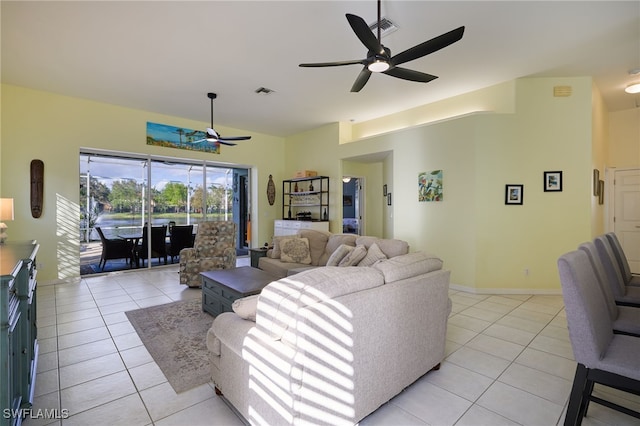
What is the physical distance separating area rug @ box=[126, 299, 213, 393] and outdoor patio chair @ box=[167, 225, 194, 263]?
287 cm

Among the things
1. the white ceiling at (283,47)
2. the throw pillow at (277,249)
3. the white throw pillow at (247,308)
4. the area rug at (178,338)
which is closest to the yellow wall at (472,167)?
the white ceiling at (283,47)

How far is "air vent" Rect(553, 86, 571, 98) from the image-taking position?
178 inches

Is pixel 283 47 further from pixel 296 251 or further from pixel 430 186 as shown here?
pixel 430 186

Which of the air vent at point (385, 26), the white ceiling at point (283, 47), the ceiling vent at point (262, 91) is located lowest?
the air vent at point (385, 26)

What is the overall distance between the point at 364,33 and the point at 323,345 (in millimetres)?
2335

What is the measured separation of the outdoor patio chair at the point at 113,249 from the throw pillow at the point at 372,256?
5.19 metres

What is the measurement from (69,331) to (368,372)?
3331mm

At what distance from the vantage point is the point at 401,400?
2055 mm

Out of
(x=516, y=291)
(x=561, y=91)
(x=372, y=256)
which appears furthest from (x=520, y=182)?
(x=372, y=256)

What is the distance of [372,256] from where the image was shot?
3.44 metres

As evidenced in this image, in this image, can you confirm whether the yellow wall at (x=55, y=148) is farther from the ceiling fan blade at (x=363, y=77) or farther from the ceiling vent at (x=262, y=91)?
the ceiling fan blade at (x=363, y=77)

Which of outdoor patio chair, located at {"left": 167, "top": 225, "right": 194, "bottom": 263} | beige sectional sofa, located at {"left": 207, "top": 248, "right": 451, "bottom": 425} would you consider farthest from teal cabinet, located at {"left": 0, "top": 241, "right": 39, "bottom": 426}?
outdoor patio chair, located at {"left": 167, "top": 225, "right": 194, "bottom": 263}

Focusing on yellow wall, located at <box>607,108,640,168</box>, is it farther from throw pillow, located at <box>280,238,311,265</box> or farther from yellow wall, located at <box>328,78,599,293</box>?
throw pillow, located at <box>280,238,311,265</box>

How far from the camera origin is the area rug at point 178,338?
2.37 m
